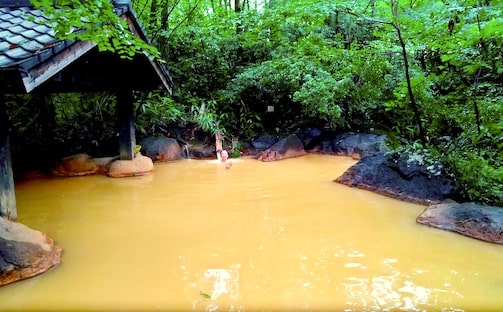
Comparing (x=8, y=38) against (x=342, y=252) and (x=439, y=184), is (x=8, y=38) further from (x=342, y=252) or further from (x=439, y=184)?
(x=439, y=184)

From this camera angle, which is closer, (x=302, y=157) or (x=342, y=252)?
(x=342, y=252)

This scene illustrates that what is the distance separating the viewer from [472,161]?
224 inches

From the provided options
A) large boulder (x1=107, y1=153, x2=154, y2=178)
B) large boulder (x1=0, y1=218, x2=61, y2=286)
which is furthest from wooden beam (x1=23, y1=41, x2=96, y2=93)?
large boulder (x1=107, y1=153, x2=154, y2=178)

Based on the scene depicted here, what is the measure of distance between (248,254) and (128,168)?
201 inches

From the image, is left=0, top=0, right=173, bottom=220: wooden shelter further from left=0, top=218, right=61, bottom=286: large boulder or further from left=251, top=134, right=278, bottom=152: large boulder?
left=251, top=134, right=278, bottom=152: large boulder

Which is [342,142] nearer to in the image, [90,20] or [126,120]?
[126,120]

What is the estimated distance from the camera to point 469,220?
472 cm

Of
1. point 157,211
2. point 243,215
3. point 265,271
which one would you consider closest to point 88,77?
point 157,211

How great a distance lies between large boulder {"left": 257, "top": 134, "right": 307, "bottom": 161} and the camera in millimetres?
10310

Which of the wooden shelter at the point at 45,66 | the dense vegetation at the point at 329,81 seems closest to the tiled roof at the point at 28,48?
the wooden shelter at the point at 45,66

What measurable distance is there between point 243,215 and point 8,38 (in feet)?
12.3

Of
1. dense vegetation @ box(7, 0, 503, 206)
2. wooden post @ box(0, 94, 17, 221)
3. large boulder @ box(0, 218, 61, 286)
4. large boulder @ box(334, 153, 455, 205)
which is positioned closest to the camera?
large boulder @ box(0, 218, 61, 286)

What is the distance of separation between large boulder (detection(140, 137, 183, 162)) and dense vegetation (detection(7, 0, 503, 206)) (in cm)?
78

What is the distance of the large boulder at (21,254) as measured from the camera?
3.45 m
